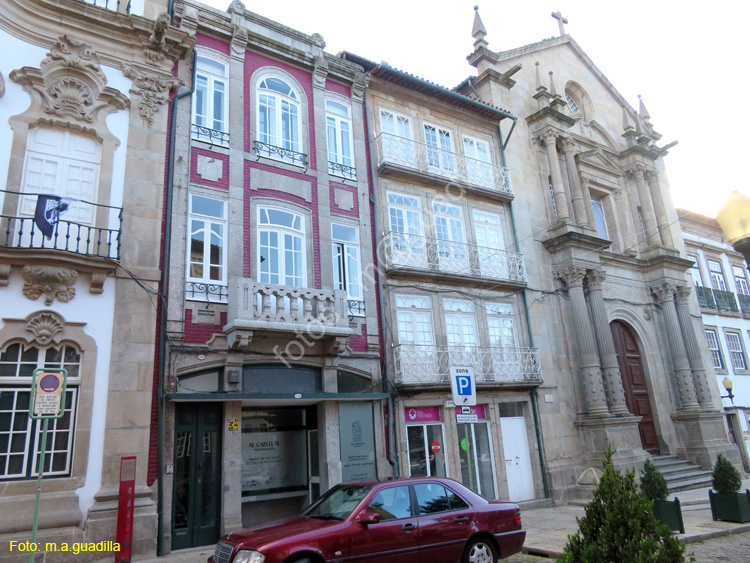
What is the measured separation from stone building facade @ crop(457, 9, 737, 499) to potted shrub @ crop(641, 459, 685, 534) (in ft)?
18.0

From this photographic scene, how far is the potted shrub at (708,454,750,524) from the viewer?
37.0ft

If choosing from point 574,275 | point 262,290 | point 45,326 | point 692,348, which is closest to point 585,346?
point 574,275

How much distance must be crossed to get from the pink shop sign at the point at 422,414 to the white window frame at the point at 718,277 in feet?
59.3

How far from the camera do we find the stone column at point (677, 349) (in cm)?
1988

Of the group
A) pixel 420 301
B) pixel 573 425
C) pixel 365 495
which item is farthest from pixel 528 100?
pixel 365 495

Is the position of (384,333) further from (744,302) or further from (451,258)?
(744,302)

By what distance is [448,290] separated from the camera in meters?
15.8

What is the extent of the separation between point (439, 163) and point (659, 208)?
36.9ft

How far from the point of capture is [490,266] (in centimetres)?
1689

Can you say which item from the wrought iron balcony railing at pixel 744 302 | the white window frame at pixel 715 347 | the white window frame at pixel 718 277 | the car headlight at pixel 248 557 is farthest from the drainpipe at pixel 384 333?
the wrought iron balcony railing at pixel 744 302

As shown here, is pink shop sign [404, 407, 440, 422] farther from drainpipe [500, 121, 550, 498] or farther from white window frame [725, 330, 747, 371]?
white window frame [725, 330, 747, 371]

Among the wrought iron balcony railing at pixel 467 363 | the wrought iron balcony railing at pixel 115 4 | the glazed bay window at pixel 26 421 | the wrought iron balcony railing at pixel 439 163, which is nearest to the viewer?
the glazed bay window at pixel 26 421

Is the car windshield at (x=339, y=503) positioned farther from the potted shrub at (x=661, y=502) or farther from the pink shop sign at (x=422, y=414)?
the pink shop sign at (x=422, y=414)

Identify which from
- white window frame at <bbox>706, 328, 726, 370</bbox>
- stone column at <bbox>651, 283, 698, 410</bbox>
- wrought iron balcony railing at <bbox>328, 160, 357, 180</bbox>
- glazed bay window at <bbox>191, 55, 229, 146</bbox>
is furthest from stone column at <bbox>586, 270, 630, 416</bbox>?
glazed bay window at <bbox>191, 55, 229, 146</bbox>
